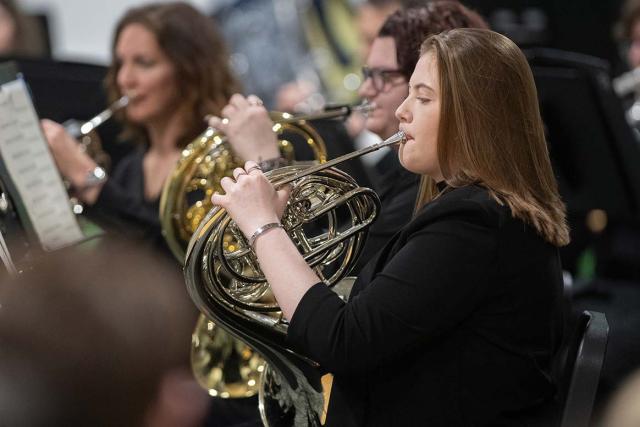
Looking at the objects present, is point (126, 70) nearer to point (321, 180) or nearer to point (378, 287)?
point (321, 180)

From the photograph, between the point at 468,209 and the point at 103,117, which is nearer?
the point at 468,209

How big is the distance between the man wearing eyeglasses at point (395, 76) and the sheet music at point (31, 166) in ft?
2.13

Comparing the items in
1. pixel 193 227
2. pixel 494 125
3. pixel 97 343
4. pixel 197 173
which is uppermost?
pixel 494 125

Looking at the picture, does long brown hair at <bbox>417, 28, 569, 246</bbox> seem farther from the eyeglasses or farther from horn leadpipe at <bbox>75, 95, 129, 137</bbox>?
horn leadpipe at <bbox>75, 95, 129, 137</bbox>

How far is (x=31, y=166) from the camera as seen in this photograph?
175 cm

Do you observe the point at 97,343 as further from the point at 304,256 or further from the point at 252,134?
the point at 304,256

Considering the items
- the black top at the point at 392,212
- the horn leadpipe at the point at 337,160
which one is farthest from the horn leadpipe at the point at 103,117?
the horn leadpipe at the point at 337,160

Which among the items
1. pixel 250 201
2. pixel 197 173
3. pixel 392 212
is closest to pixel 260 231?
pixel 250 201

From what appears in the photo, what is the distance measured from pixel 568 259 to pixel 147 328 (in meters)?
1.72

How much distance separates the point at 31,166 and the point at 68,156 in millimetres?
346

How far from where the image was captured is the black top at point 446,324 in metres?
1.10

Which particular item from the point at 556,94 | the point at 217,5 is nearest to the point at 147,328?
the point at 556,94

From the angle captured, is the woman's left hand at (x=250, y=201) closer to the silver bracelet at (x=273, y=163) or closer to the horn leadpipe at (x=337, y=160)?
the horn leadpipe at (x=337, y=160)

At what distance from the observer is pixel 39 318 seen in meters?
1.68
